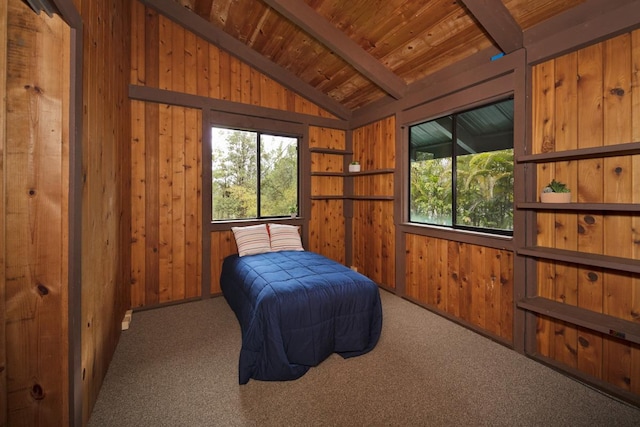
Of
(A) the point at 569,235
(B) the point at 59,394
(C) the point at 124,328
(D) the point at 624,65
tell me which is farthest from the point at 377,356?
(D) the point at 624,65

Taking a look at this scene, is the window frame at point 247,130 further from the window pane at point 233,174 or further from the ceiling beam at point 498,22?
the ceiling beam at point 498,22

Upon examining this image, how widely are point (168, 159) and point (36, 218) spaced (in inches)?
85.8

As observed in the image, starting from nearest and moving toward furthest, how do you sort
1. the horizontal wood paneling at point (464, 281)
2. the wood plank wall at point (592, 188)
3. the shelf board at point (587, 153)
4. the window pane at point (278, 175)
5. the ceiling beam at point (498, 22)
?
the shelf board at point (587, 153)
the wood plank wall at point (592, 188)
the ceiling beam at point (498, 22)
the horizontal wood paneling at point (464, 281)
the window pane at point (278, 175)

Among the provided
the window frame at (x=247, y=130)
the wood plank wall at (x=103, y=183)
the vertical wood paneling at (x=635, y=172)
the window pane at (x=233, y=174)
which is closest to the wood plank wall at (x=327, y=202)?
the window frame at (x=247, y=130)

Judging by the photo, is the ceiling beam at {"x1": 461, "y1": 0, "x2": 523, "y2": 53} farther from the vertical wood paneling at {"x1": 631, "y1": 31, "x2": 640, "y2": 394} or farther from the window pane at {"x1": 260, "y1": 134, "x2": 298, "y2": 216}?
the window pane at {"x1": 260, "y1": 134, "x2": 298, "y2": 216}

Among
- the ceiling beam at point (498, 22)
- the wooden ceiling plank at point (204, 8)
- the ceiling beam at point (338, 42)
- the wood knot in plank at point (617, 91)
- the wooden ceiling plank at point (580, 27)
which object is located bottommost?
the wood knot in plank at point (617, 91)

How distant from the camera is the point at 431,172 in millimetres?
3354

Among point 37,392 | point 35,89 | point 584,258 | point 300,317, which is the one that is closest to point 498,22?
point 584,258

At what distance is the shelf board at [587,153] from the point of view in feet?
5.44

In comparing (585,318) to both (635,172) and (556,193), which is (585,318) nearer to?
(556,193)

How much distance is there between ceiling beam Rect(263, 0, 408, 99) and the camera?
106 inches

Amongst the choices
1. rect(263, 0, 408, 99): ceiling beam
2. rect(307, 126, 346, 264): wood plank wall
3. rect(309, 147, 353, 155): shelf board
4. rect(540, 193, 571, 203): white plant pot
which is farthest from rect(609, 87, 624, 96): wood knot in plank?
rect(307, 126, 346, 264): wood plank wall

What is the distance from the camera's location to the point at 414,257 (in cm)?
338

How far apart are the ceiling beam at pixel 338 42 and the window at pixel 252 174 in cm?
149
